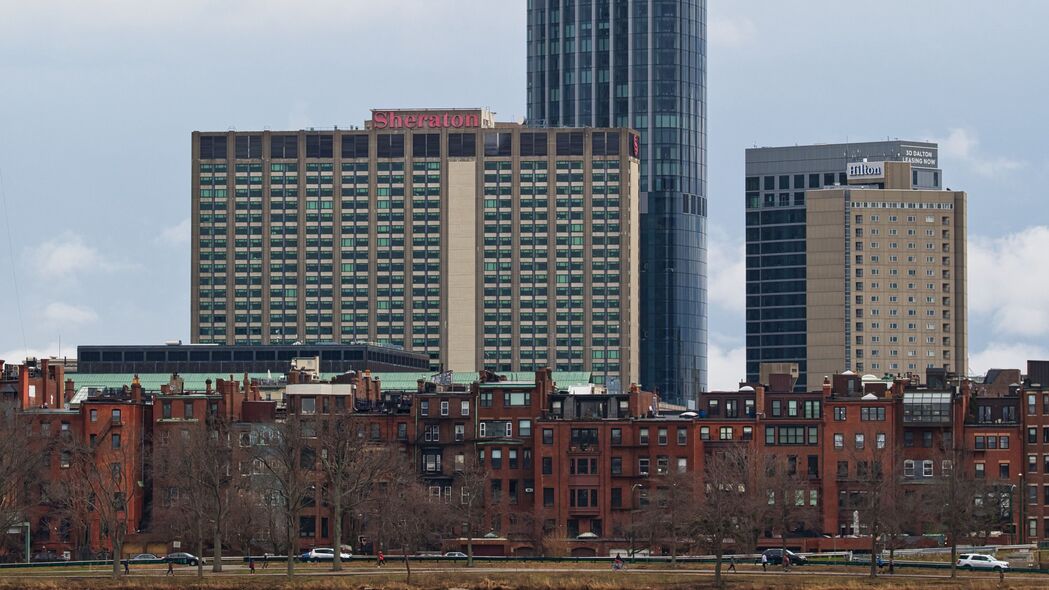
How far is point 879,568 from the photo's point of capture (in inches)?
7830

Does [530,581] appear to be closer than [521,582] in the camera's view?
No

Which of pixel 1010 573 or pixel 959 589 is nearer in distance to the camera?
pixel 959 589

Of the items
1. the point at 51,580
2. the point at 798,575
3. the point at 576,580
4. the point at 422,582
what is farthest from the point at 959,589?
the point at 51,580

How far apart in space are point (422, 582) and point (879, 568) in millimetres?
38025

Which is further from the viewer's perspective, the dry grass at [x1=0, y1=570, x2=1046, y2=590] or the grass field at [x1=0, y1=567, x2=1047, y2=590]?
the grass field at [x1=0, y1=567, x2=1047, y2=590]

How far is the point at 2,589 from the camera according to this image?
630 ft

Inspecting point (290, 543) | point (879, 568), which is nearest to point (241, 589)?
point (290, 543)

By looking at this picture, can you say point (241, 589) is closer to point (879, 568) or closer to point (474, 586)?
point (474, 586)

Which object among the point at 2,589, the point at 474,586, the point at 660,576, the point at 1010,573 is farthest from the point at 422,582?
the point at 1010,573

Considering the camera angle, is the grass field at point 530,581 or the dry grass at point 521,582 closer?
the dry grass at point 521,582

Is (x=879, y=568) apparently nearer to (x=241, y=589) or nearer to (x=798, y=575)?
(x=798, y=575)

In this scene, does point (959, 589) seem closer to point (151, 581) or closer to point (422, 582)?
point (422, 582)

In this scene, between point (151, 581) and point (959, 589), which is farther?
point (151, 581)

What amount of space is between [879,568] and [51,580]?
6715 centimetres
